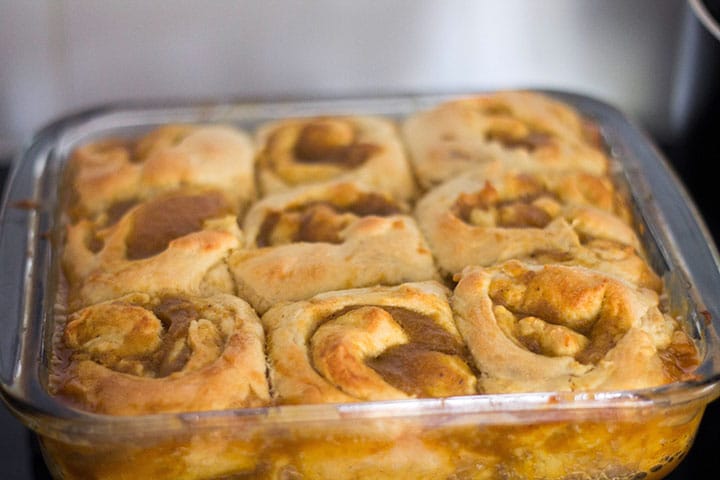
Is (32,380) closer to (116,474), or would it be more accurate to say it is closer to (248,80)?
(116,474)

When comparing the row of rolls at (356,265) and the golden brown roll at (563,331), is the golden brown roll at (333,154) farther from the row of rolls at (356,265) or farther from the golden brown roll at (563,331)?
the golden brown roll at (563,331)

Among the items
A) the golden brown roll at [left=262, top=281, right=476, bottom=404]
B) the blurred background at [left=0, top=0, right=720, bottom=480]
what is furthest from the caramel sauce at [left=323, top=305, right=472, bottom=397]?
the blurred background at [left=0, top=0, right=720, bottom=480]

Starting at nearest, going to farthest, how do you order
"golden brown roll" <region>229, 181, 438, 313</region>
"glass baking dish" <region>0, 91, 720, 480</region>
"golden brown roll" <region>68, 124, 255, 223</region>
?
"glass baking dish" <region>0, 91, 720, 480</region> < "golden brown roll" <region>229, 181, 438, 313</region> < "golden brown roll" <region>68, 124, 255, 223</region>

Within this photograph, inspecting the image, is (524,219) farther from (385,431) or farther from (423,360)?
(385,431)

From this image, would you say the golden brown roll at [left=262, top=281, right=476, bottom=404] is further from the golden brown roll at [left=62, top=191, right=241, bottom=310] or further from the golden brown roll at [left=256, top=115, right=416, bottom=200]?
the golden brown roll at [left=256, top=115, right=416, bottom=200]

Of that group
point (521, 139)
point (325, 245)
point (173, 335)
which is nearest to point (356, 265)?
point (325, 245)
